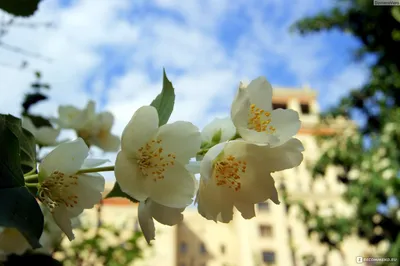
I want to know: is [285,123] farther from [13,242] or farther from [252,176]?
[13,242]

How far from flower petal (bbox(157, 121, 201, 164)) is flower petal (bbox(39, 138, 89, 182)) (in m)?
0.08

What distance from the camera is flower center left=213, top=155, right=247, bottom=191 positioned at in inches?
15.0

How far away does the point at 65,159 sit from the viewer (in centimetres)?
37

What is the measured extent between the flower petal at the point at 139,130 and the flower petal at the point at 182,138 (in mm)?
13

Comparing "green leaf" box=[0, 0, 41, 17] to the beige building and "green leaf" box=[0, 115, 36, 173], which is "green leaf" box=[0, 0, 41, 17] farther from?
the beige building

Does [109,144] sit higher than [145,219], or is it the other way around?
[145,219]

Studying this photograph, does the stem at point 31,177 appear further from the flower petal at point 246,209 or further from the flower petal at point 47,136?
the flower petal at point 47,136

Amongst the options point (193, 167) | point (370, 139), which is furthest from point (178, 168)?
point (370, 139)

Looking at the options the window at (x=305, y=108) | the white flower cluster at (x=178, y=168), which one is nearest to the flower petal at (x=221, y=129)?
the white flower cluster at (x=178, y=168)

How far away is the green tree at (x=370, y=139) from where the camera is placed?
3.96m

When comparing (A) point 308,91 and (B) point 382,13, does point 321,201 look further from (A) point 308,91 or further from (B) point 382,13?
(B) point 382,13

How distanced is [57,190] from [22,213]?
10 centimetres

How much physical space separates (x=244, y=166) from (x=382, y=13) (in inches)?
176

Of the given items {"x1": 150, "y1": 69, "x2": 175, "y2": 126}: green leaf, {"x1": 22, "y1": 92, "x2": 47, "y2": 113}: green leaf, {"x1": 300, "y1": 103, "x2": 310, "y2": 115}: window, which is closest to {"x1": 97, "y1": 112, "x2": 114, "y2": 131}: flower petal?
{"x1": 150, "y1": 69, "x2": 175, "y2": 126}: green leaf
